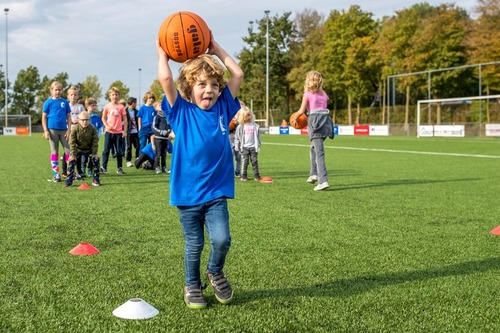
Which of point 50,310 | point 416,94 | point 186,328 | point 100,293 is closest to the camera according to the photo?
point 186,328

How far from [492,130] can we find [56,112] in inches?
1252

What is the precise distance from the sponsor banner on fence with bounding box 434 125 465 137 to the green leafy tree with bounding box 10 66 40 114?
65407mm

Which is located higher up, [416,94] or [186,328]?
[416,94]

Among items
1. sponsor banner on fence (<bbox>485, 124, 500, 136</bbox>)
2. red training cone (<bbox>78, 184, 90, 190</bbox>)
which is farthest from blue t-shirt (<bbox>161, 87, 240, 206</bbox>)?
sponsor banner on fence (<bbox>485, 124, 500, 136</bbox>)

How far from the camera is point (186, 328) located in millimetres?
3266

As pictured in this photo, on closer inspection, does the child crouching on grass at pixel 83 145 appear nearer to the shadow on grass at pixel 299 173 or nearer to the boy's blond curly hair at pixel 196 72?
the shadow on grass at pixel 299 173

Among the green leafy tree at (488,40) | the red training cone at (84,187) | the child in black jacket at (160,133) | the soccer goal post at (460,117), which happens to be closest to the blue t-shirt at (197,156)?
the red training cone at (84,187)

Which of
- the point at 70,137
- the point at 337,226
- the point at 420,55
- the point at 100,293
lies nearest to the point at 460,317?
the point at 100,293

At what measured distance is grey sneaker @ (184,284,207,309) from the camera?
3639 mm

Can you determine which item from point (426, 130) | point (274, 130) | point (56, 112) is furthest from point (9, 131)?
point (56, 112)

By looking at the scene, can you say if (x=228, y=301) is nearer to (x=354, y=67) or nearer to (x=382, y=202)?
(x=382, y=202)

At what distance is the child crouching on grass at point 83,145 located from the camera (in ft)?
34.1

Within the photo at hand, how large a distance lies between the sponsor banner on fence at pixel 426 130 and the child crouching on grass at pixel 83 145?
3234cm

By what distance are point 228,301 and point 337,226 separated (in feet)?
9.48
